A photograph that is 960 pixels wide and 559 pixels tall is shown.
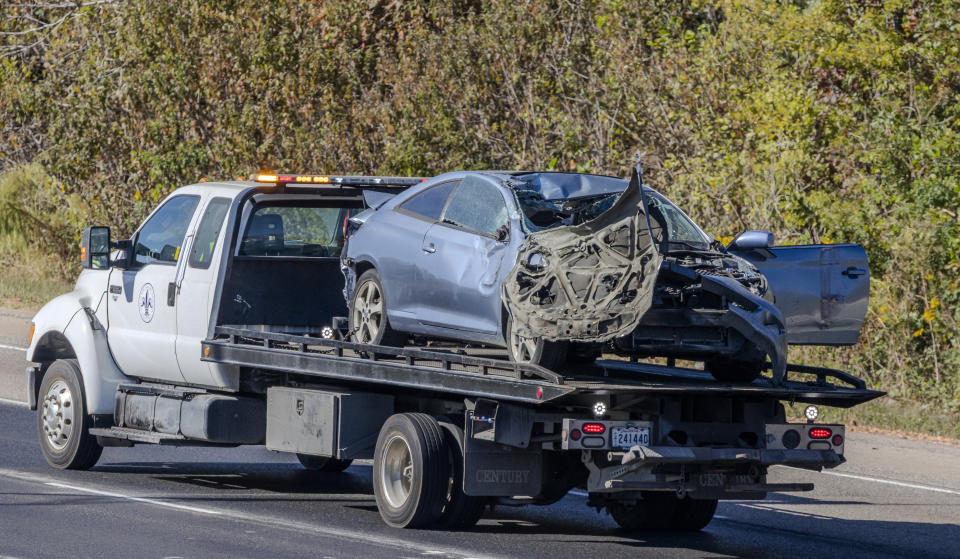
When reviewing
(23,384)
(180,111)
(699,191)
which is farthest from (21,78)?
(699,191)

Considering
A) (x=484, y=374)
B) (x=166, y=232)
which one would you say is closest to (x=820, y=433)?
(x=484, y=374)

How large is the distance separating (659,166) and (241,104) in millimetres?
8084

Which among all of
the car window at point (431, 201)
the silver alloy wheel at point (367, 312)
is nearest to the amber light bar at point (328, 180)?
the car window at point (431, 201)

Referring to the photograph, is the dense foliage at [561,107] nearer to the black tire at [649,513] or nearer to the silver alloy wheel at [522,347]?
the black tire at [649,513]

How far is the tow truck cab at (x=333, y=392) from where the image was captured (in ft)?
28.4

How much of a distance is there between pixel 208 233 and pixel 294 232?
78 cm

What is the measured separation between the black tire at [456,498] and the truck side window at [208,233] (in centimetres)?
295

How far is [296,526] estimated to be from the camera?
9750 mm

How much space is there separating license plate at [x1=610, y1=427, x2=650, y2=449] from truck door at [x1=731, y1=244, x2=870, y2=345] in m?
1.69

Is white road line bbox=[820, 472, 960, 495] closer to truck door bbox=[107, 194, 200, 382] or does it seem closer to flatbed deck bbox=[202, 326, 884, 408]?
flatbed deck bbox=[202, 326, 884, 408]

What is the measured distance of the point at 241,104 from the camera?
84.7 feet

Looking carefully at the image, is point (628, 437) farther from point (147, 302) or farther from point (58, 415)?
point (58, 415)

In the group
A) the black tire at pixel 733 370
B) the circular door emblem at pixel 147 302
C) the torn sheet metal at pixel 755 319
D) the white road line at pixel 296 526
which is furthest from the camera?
the circular door emblem at pixel 147 302

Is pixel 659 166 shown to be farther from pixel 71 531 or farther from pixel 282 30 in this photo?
pixel 71 531
